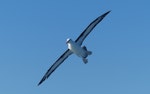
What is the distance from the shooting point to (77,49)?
123812 mm

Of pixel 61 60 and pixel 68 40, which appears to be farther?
pixel 61 60

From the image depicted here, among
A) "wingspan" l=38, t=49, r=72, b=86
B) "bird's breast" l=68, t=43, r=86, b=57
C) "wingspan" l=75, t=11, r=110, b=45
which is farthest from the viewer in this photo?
"wingspan" l=38, t=49, r=72, b=86

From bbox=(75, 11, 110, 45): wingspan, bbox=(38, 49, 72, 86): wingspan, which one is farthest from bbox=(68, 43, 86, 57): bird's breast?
bbox=(38, 49, 72, 86): wingspan

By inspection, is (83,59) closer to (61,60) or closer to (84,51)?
(84,51)

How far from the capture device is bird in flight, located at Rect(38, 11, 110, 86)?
4875 inches

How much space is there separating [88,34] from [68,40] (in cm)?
1171

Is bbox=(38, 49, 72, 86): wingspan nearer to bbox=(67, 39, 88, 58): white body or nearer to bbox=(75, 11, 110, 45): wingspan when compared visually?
bbox=(75, 11, 110, 45): wingspan

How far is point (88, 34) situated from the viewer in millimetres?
135000

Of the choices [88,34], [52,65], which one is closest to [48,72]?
[52,65]

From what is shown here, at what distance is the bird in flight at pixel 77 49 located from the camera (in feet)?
406

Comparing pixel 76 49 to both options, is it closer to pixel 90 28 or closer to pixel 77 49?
pixel 77 49

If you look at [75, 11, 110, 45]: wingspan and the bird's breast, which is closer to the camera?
the bird's breast

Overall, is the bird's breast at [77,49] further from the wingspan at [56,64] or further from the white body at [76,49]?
the wingspan at [56,64]

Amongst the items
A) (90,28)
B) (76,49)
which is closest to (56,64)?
(90,28)
